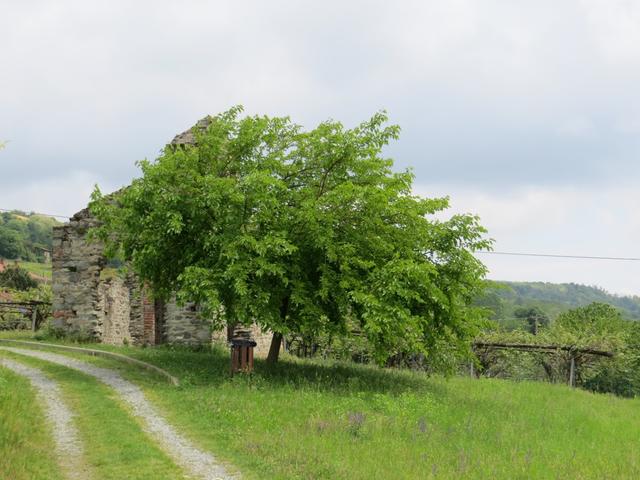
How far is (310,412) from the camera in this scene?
13.3m

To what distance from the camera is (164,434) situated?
1126 cm

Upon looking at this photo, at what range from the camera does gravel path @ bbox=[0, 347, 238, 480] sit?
9.36 metres

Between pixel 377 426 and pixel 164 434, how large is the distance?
4.17m

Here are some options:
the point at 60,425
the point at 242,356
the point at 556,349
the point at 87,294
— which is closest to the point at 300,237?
the point at 242,356

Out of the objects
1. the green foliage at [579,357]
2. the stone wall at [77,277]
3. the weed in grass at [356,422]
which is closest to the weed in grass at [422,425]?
the weed in grass at [356,422]

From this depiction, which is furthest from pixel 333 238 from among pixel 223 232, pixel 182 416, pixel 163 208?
pixel 182 416

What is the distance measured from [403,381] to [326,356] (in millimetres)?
14029

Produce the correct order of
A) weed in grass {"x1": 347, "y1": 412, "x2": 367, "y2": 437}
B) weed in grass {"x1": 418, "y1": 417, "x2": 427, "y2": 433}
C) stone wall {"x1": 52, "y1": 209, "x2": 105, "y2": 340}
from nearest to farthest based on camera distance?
A: weed in grass {"x1": 347, "y1": 412, "x2": 367, "y2": 437}, weed in grass {"x1": 418, "y1": 417, "x2": 427, "y2": 433}, stone wall {"x1": 52, "y1": 209, "x2": 105, "y2": 340}

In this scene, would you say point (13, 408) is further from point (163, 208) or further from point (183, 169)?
point (183, 169)

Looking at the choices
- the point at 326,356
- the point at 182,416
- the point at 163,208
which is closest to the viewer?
the point at 182,416

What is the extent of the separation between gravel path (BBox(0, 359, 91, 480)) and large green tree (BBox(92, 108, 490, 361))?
388 centimetres

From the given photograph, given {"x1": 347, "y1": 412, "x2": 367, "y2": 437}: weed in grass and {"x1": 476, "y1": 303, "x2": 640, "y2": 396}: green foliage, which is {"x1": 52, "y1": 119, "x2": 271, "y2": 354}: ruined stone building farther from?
{"x1": 476, "y1": 303, "x2": 640, "y2": 396}: green foliage

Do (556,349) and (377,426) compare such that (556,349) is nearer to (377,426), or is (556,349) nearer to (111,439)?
(377,426)

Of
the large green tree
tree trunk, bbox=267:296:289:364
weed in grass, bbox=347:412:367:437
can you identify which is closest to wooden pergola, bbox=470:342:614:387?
the large green tree
